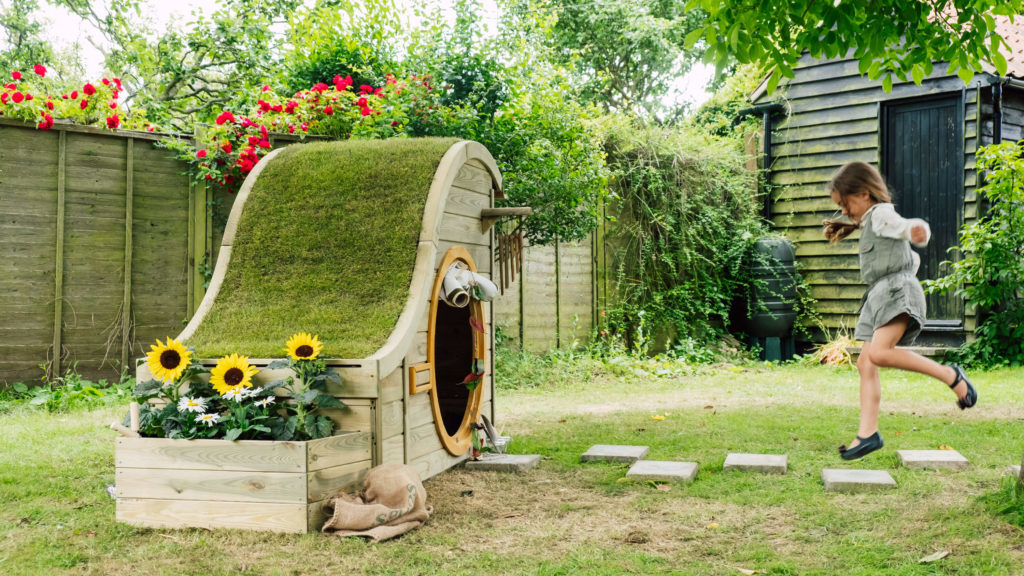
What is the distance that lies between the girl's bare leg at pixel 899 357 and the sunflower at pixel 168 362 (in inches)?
129

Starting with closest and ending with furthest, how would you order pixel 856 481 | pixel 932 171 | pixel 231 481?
pixel 231 481
pixel 856 481
pixel 932 171

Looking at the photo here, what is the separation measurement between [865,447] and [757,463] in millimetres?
524

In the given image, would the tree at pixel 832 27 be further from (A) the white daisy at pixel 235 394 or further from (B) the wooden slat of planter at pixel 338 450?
(A) the white daisy at pixel 235 394

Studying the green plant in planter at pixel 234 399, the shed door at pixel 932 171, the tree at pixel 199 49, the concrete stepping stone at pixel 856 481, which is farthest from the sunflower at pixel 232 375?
the shed door at pixel 932 171

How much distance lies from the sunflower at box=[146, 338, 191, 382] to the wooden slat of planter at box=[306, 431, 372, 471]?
2.42 feet


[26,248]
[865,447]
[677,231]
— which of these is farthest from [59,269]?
[677,231]

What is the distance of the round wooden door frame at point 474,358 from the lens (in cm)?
418

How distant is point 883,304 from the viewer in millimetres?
4262

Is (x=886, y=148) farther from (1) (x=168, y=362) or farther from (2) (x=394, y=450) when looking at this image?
(1) (x=168, y=362)

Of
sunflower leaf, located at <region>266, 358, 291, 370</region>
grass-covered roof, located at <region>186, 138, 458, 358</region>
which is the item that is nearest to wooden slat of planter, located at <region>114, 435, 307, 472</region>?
sunflower leaf, located at <region>266, 358, 291, 370</region>

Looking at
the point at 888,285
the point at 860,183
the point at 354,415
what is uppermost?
the point at 860,183

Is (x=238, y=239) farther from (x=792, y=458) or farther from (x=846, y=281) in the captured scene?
(x=846, y=281)

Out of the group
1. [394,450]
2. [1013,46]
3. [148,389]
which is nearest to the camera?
[148,389]

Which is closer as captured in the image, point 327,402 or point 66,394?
point 327,402
